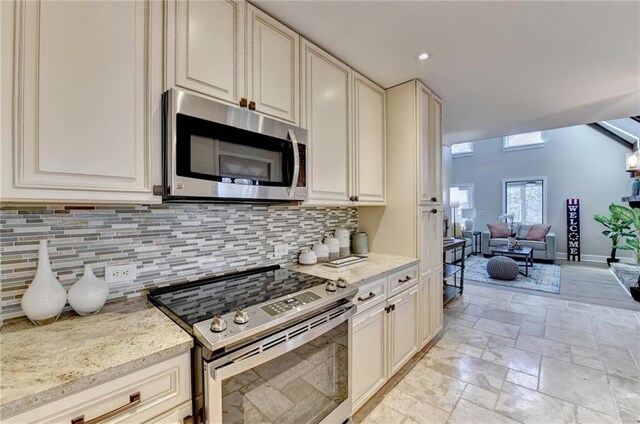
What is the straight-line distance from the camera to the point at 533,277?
4.97m

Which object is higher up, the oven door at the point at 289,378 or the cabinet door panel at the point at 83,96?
the cabinet door panel at the point at 83,96

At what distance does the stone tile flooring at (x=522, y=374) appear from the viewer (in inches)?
69.1

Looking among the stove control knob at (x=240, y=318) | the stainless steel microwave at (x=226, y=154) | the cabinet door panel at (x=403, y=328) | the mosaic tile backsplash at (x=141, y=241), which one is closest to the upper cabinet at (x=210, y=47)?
the stainless steel microwave at (x=226, y=154)

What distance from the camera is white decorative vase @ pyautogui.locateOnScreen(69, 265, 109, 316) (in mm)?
1071

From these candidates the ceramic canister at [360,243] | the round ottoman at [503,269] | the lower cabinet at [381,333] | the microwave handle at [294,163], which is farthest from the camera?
the round ottoman at [503,269]

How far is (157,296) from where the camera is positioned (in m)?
1.30

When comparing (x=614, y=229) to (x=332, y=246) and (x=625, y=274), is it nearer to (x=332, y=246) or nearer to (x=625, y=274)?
(x=625, y=274)

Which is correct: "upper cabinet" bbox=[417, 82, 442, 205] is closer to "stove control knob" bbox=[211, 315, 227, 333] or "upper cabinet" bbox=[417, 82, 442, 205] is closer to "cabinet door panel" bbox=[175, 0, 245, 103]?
"cabinet door panel" bbox=[175, 0, 245, 103]

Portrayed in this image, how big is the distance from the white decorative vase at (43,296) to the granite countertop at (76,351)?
0.04 metres

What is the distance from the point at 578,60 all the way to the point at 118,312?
3288 mm

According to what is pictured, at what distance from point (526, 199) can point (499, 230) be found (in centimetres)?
135

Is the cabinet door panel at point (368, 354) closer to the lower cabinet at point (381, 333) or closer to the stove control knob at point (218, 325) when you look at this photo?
the lower cabinet at point (381, 333)

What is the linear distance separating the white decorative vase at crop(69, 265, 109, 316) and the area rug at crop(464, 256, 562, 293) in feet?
17.3

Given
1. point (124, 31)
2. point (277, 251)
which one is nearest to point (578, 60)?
point (277, 251)
